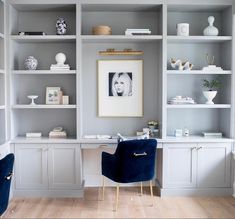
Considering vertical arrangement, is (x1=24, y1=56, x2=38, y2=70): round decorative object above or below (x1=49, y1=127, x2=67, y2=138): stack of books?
above

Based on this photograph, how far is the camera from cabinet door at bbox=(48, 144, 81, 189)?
4340mm

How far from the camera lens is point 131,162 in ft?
12.6

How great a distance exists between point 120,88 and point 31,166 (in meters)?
1.54

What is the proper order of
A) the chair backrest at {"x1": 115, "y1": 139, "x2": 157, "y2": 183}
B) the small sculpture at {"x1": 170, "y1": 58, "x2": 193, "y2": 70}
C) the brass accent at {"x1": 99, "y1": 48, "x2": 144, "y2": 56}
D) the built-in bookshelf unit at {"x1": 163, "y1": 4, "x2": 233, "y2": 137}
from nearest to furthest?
1. the chair backrest at {"x1": 115, "y1": 139, "x2": 157, "y2": 183}
2. the small sculpture at {"x1": 170, "y1": 58, "x2": 193, "y2": 70}
3. the brass accent at {"x1": 99, "y1": 48, "x2": 144, "y2": 56}
4. the built-in bookshelf unit at {"x1": 163, "y1": 4, "x2": 233, "y2": 137}

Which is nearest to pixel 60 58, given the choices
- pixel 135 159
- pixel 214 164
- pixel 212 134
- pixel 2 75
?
pixel 2 75

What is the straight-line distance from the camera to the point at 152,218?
3701 mm

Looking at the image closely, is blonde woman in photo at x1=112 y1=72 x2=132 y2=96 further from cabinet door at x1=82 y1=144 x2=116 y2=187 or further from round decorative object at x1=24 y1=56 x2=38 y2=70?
round decorative object at x1=24 y1=56 x2=38 y2=70

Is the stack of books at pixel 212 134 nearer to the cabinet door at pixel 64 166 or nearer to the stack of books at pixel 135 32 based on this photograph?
the stack of books at pixel 135 32

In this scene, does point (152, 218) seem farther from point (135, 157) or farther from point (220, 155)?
point (220, 155)

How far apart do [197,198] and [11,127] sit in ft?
8.22

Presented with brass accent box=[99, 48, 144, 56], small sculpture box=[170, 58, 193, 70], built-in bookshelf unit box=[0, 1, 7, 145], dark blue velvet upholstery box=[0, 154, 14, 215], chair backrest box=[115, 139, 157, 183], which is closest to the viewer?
dark blue velvet upholstery box=[0, 154, 14, 215]

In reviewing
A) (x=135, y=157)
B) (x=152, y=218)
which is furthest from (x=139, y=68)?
(x=152, y=218)

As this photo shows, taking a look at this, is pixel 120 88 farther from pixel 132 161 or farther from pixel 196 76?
pixel 132 161


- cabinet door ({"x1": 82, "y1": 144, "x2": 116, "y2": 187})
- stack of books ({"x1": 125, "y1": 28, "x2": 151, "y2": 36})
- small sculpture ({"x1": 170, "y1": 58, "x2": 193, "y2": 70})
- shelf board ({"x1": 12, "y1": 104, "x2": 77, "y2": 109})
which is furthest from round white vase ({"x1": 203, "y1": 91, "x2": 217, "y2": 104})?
Answer: shelf board ({"x1": 12, "y1": 104, "x2": 77, "y2": 109})
